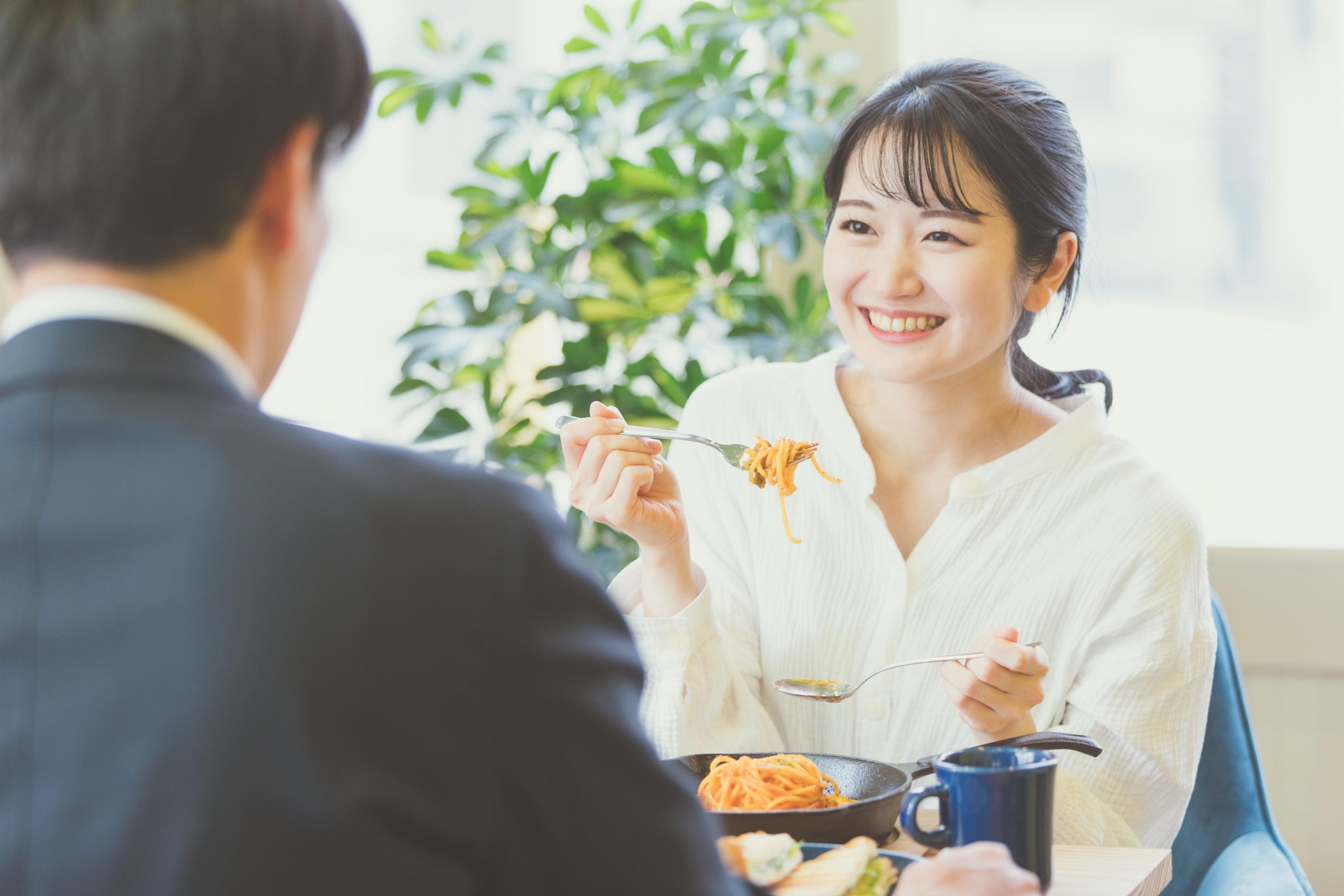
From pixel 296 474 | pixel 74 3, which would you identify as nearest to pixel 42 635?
pixel 296 474

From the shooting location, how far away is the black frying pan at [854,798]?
1098 millimetres

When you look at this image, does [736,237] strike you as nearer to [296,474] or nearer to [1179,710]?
[1179,710]

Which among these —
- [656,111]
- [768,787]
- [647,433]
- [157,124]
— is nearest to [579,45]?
[656,111]

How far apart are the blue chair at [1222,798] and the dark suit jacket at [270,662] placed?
140 cm

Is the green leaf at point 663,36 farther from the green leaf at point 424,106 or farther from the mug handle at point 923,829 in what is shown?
the mug handle at point 923,829

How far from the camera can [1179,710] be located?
1.61 metres

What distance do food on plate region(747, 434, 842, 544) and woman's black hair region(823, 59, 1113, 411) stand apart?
0.35 metres

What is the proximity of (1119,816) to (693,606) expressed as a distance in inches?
23.0

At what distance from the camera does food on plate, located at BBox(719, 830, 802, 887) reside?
100cm

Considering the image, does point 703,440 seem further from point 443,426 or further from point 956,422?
point 443,426

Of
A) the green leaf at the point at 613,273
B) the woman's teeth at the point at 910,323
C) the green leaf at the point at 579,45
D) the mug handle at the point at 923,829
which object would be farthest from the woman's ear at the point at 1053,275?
the green leaf at the point at 579,45

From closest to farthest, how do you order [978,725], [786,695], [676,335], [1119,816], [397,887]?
[397,887] → [978,725] → [1119,816] → [786,695] → [676,335]

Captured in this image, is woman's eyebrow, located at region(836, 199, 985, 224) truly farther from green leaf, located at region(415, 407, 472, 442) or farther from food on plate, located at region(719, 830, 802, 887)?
green leaf, located at region(415, 407, 472, 442)

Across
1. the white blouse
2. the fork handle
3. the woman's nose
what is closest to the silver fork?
the fork handle
